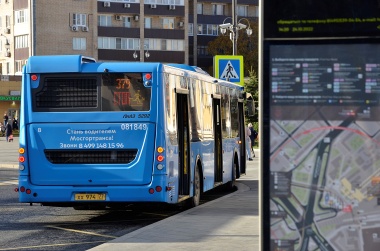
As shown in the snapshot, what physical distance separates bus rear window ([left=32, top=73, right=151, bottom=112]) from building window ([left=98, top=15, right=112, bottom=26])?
3893 inches

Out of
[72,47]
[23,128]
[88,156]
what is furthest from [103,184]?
[72,47]

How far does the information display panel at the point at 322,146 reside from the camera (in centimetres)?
757

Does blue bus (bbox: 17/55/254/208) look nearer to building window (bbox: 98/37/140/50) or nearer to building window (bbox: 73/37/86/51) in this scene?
building window (bbox: 73/37/86/51)

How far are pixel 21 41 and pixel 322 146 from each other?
347ft

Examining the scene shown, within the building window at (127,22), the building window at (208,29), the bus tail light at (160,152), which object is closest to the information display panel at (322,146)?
the bus tail light at (160,152)

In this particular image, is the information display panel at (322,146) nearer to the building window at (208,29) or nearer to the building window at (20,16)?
the building window at (20,16)

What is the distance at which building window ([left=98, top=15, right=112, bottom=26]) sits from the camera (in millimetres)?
116250

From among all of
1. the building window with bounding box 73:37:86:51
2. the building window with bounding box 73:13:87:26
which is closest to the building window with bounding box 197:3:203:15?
the building window with bounding box 73:13:87:26

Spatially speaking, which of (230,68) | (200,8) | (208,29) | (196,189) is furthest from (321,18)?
(200,8)

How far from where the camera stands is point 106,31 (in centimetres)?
11625

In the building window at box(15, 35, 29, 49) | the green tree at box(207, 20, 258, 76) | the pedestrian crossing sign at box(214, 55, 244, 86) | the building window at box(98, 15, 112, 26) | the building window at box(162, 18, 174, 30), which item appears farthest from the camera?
the building window at box(162, 18, 174, 30)

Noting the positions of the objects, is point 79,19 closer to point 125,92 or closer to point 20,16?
point 20,16

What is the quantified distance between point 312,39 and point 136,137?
33.4ft

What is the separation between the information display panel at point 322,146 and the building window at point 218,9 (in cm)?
11986
